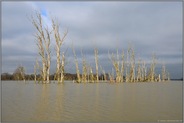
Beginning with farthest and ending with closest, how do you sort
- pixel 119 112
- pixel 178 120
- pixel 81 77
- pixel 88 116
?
pixel 81 77
pixel 119 112
pixel 88 116
pixel 178 120

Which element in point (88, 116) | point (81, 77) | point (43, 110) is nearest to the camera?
point (88, 116)

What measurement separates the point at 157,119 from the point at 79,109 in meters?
2.98

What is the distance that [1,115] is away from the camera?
831 cm

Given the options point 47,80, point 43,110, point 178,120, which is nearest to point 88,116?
point 43,110

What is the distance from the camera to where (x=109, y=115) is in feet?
25.5

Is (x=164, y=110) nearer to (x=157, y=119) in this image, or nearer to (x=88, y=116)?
(x=157, y=119)

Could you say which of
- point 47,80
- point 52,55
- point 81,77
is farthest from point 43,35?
point 81,77

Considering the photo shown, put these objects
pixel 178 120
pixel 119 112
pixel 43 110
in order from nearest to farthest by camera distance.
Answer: pixel 178 120, pixel 119 112, pixel 43 110

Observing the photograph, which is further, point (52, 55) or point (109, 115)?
point (52, 55)

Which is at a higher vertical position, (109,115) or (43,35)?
(43,35)

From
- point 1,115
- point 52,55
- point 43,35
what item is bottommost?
point 1,115

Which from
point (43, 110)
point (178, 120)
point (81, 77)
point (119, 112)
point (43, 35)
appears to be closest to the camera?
point (178, 120)

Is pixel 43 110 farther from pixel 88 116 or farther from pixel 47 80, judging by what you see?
pixel 47 80

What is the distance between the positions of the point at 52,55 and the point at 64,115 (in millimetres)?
23773
